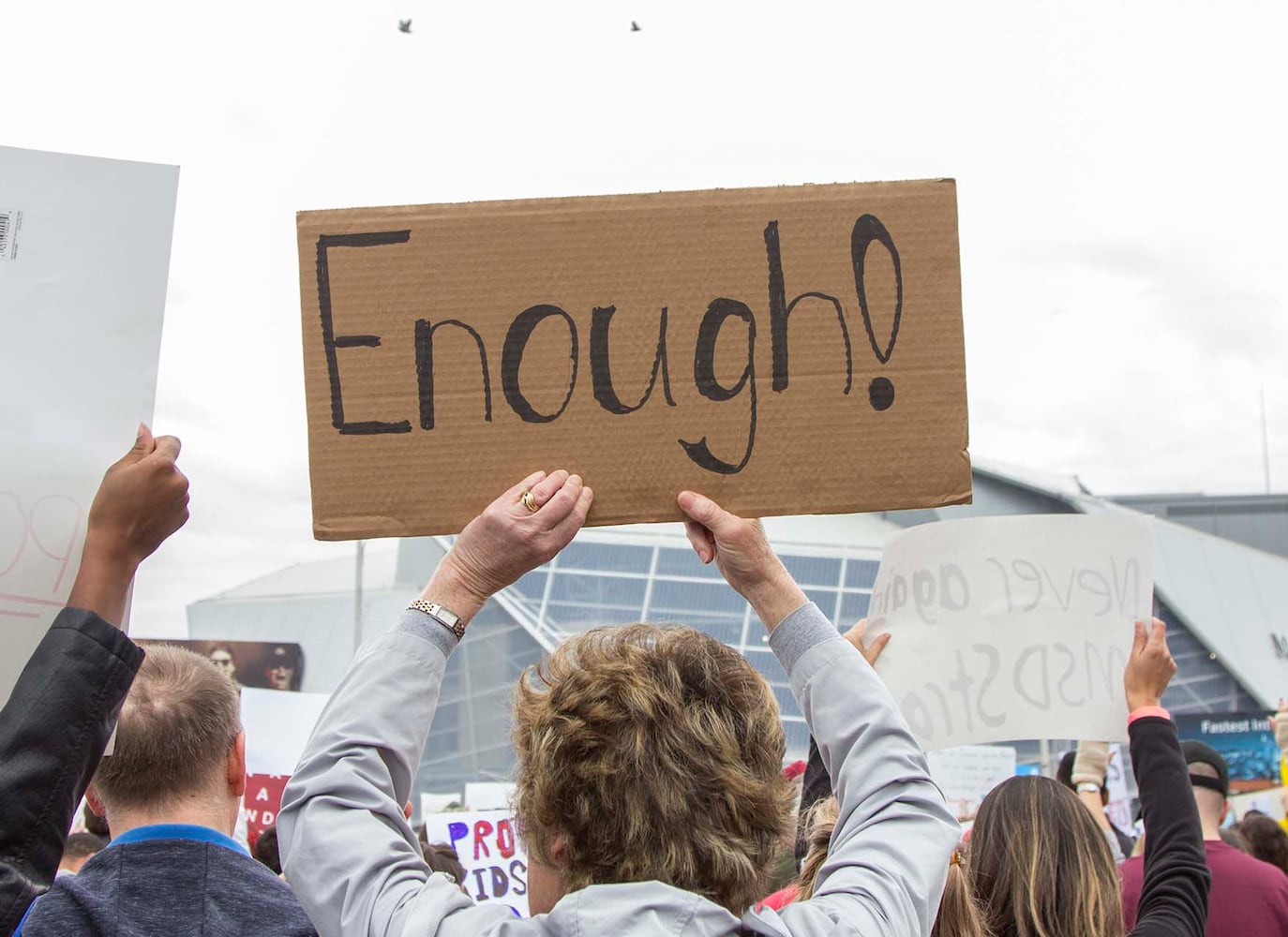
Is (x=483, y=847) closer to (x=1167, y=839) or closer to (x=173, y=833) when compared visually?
(x=1167, y=839)

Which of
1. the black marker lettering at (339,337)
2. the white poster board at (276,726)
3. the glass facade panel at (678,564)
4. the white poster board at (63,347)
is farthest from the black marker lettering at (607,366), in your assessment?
the glass facade panel at (678,564)

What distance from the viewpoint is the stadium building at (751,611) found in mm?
28562

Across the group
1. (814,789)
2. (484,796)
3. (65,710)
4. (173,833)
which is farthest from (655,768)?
(484,796)

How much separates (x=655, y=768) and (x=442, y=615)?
35 centimetres

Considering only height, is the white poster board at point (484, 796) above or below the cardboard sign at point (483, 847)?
below

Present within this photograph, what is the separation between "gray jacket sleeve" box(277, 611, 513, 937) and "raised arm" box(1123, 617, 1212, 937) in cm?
148

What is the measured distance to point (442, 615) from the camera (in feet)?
5.19

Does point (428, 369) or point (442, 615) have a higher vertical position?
point (428, 369)

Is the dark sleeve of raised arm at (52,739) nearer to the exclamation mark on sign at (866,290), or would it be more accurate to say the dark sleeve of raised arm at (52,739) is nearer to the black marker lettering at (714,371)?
the black marker lettering at (714,371)

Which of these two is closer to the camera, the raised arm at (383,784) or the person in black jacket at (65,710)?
the raised arm at (383,784)

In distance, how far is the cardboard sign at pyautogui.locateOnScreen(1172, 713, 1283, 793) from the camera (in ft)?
71.9

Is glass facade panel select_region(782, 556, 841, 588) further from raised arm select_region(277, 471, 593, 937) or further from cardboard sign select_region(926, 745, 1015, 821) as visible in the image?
raised arm select_region(277, 471, 593, 937)

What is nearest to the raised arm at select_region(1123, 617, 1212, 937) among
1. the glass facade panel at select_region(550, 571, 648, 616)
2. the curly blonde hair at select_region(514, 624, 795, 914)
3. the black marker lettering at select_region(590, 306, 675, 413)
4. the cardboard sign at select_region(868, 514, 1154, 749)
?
the cardboard sign at select_region(868, 514, 1154, 749)

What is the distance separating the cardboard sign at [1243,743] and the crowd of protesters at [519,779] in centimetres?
2276
